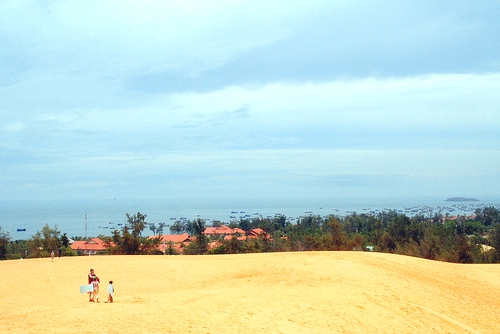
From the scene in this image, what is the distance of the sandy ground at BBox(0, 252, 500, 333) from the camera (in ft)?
52.1

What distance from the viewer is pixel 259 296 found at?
2002 centimetres

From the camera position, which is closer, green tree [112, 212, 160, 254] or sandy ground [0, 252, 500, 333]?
sandy ground [0, 252, 500, 333]

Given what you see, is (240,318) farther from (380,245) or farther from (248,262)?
(380,245)

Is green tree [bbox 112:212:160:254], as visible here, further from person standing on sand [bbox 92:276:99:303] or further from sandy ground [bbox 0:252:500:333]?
person standing on sand [bbox 92:276:99:303]

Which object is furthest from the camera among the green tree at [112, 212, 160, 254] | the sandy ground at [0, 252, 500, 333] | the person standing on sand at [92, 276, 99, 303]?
the green tree at [112, 212, 160, 254]

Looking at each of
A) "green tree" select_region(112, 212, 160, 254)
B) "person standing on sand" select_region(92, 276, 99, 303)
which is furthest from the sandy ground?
"green tree" select_region(112, 212, 160, 254)

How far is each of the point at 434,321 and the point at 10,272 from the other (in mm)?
25248

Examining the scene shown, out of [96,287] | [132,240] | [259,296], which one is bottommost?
[259,296]

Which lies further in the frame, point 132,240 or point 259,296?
point 132,240

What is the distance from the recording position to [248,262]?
29.8 m

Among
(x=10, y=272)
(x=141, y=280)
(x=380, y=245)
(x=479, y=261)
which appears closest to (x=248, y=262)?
(x=141, y=280)

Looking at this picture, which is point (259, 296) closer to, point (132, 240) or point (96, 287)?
point (96, 287)

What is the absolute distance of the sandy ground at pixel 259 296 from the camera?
1588 cm

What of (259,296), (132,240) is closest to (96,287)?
(259,296)
